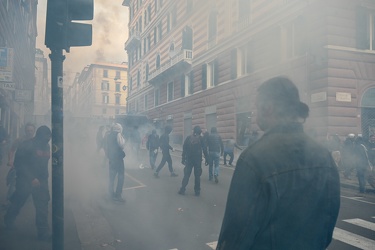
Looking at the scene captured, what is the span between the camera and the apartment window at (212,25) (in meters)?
19.8

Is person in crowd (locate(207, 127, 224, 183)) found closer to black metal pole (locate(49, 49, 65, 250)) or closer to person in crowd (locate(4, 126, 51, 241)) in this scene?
person in crowd (locate(4, 126, 51, 241))

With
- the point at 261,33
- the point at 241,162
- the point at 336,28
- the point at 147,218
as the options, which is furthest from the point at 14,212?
the point at 261,33

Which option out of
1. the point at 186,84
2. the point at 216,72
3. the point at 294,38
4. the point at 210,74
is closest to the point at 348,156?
the point at 294,38

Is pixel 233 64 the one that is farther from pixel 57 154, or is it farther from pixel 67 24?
pixel 57 154

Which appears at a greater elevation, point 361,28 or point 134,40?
point 134,40

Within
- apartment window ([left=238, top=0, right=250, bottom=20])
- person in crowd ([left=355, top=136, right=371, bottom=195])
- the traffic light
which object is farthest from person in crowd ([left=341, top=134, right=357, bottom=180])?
apartment window ([left=238, top=0, right=250, bottom=20])

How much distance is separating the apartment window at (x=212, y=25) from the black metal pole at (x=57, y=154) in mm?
18012

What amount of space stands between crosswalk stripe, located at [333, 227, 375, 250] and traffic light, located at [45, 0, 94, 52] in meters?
4.26

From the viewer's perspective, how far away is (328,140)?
422 inches

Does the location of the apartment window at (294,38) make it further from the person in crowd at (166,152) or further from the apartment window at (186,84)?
the apartment window at (186,84)

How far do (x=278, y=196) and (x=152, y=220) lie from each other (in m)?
4.02

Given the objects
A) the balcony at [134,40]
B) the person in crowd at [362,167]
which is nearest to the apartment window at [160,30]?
the balcony at [134,40]

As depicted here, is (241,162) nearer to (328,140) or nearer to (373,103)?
(328,140)

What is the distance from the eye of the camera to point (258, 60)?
1521cm
